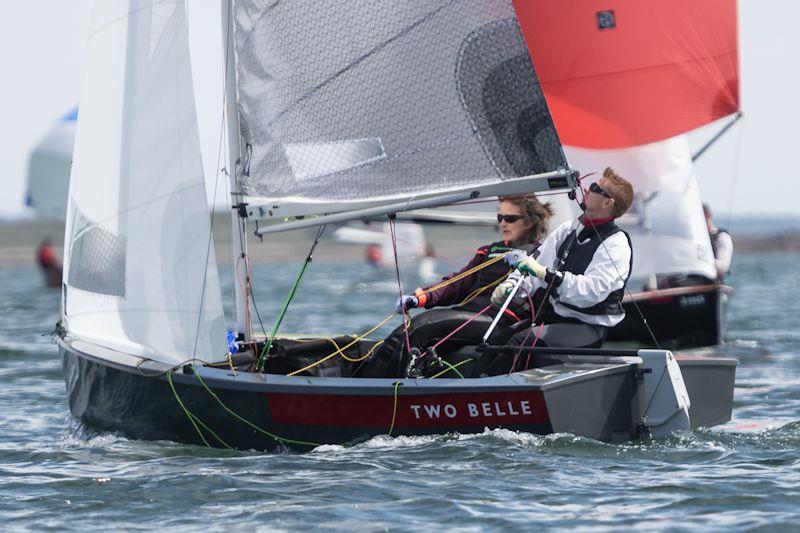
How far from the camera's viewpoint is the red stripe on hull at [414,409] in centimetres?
635

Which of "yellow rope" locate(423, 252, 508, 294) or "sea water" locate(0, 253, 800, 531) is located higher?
"yellow rope" locate(423, 252, 508, 294)

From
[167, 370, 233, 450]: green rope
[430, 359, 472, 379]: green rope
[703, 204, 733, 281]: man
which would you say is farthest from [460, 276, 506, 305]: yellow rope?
[703, 204, 733, 281]: man

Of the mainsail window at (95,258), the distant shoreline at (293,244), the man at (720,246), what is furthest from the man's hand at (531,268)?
the distant shoreline at (293,244)

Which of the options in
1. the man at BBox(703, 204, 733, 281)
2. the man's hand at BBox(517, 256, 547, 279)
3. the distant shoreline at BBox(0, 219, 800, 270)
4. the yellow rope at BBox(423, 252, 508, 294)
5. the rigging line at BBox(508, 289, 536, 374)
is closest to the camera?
the man's hand at BBox(517, 256, 547, 279)

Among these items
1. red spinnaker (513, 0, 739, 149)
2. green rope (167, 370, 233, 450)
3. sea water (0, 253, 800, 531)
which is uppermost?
red spinnaker (513, 0, 739, 149)

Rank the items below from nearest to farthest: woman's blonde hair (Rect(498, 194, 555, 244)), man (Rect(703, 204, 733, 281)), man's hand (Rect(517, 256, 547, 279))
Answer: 1. man's hand (Rect(517, 256, 547, 279))
2. woman's blonde hair (Rect(498, 194, 555, 244))
3. man (Rect(703, 204, 733, 281))

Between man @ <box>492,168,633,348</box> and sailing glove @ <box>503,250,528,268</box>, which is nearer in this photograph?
man @ <box>492,168,633,348</box>

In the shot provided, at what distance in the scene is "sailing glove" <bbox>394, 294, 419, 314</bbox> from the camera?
7.13 m

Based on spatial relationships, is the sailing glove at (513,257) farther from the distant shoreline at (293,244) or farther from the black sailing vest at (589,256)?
the distant shoreline at (293,244)

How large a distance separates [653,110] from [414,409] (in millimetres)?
6777

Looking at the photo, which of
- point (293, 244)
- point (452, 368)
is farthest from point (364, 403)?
point (293, 244)

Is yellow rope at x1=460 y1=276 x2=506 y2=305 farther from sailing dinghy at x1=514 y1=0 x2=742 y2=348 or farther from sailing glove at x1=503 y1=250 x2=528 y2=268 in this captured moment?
sailing dinghy at x1=514 y1=0 x2=742 y2=348

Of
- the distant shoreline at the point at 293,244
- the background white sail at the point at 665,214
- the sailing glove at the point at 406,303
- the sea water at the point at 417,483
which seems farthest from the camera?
the distant shoreline at the point at 293,244

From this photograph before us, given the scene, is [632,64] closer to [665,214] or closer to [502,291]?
[665,214]
